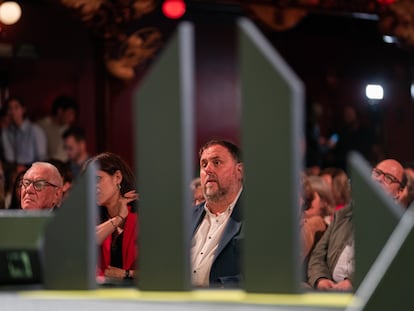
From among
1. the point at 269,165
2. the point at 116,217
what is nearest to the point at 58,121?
the point at 116,217

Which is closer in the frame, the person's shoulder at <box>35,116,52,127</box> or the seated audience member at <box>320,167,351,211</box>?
the seated audience member at <box>320,167,351,211</box>

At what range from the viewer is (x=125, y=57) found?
11719mm

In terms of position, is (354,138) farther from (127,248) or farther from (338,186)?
(127,248)

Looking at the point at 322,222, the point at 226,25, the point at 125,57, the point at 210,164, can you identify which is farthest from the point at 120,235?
the point at 226,25

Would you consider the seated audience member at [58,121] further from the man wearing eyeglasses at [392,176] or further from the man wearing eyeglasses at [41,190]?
the man wearing eyeglasses at [41,190]

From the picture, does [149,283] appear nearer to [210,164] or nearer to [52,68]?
[210,164]

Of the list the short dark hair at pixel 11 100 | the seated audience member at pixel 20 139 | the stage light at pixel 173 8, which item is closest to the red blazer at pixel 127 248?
the seated audience member at pixel 20 139

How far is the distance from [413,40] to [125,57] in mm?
3262

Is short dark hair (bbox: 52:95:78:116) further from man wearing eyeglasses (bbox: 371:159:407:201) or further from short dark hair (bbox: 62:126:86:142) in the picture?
man wearing eyeglasses (bbox: 371:159:407:201)

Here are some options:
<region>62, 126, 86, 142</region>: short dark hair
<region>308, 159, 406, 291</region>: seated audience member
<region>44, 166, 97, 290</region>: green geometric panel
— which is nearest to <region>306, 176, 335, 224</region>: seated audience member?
<region>308, 159, 406, 291</region>: seated audience member

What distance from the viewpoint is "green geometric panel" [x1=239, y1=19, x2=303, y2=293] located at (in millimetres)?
1293

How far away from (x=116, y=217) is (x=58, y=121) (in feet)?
21.2

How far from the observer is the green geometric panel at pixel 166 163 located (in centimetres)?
135

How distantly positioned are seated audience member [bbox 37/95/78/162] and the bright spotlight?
4123 millimetres
